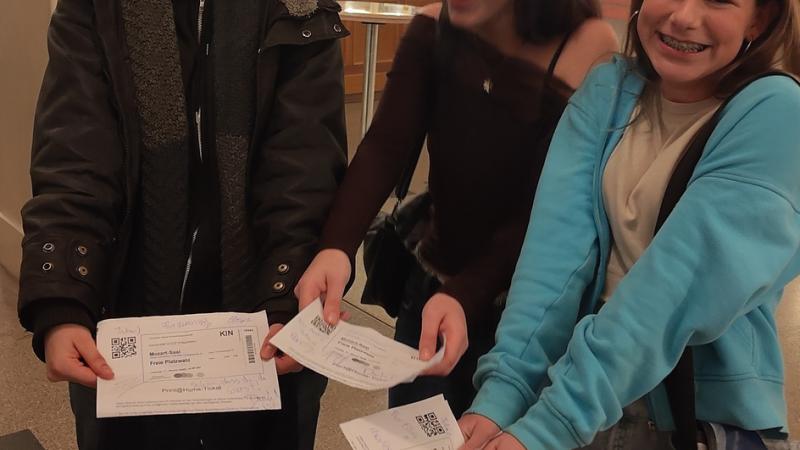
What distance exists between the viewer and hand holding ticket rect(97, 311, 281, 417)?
973 millimetres

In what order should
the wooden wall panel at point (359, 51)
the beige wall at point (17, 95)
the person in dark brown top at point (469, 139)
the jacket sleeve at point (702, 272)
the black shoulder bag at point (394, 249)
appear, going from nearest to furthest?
the jacket sleeve at point (702, 272) < the person in dark brown top at point (469, 139) < the black shoulder bag at point (394, 249) < the beige wall at point (17, 95) < the wooden wall panel at point (359, 51)

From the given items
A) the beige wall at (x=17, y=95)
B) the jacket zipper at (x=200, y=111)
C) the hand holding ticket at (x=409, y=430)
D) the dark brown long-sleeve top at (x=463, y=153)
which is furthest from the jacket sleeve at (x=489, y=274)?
the beige wall at (x=17, y=95)

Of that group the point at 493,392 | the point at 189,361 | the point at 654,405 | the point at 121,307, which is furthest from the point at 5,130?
the point at 654,405

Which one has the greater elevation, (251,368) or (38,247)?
(38,247)

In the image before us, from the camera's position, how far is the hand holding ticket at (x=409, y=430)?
90 centimetres

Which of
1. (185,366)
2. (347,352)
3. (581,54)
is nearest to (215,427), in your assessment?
(185,366)

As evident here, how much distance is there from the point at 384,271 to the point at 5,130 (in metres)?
1.91

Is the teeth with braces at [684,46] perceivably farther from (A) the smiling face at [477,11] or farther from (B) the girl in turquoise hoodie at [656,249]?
(A) the smiling face at [477,11]

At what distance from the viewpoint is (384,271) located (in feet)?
4.49

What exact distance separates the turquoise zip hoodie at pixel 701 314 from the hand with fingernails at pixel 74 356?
52 centimetres

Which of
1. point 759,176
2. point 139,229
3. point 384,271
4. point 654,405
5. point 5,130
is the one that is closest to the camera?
point 759,176

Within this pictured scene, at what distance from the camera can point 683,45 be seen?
96cm

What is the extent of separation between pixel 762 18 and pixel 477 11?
16.4 inches

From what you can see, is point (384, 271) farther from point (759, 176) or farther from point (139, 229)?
point (759, 176)
